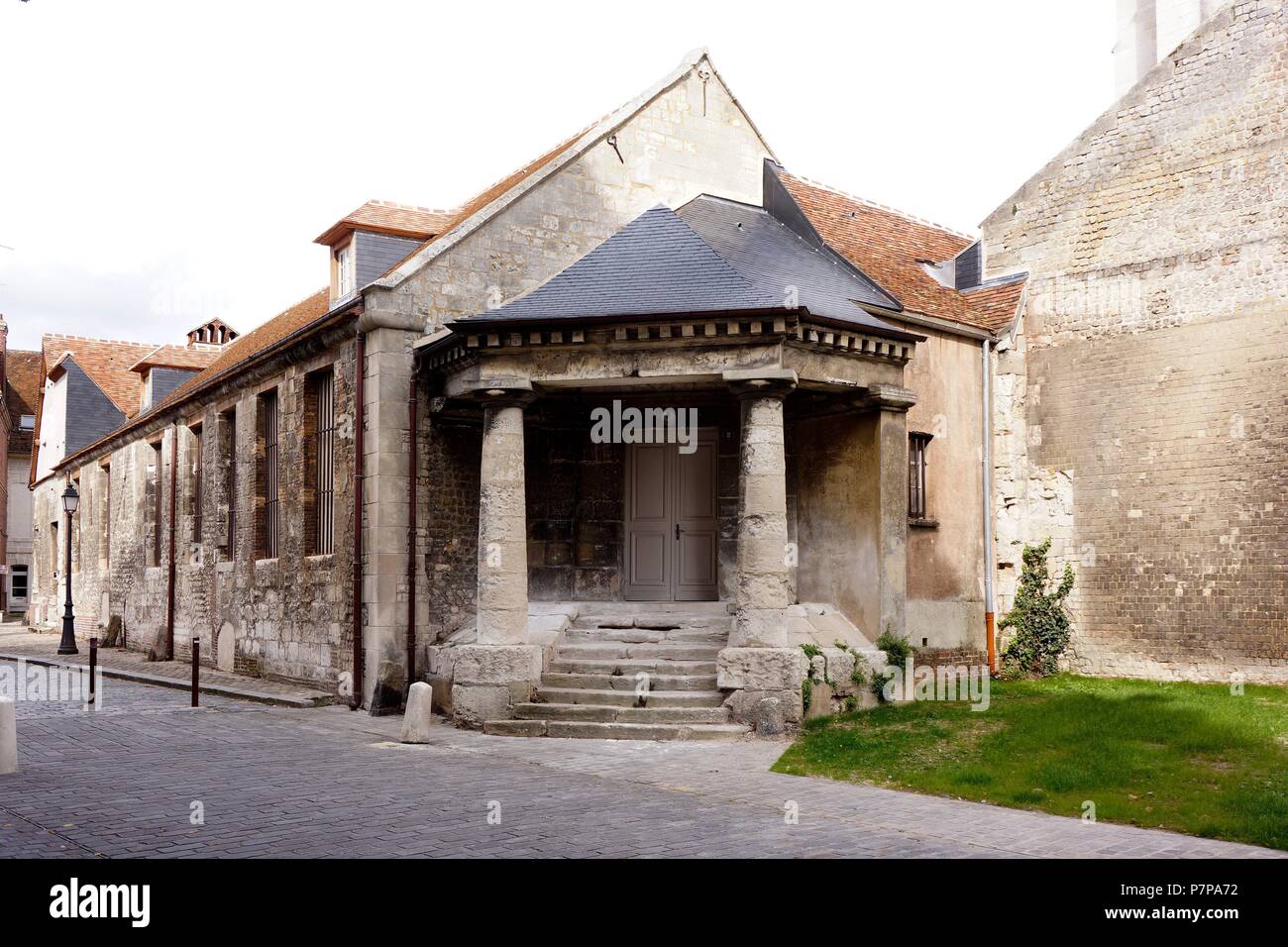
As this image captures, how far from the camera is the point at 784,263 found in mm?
14688

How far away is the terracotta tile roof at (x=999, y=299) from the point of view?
16.8 m

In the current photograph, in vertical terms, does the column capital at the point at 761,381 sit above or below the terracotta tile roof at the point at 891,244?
below

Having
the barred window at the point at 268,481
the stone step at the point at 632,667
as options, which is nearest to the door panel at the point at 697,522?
the stone step at the point at 632,667

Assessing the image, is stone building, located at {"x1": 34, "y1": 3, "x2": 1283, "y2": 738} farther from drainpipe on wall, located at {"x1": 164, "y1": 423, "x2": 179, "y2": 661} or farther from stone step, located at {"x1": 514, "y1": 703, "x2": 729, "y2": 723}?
drainpipe on wall, located at {"x1": 164, "y1": 423, "x2": 179, "y2": 661}

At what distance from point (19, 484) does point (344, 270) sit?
3505 centimetres

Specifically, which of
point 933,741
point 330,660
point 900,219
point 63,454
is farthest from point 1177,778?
point 63,454

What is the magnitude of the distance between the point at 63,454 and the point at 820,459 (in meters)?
25.5

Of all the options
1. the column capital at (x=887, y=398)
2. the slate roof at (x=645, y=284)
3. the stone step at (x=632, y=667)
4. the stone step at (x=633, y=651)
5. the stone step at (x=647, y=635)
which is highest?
the slate roof at (x=645, y=284)

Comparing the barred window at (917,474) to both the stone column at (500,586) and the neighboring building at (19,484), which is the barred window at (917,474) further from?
the neighboring building at (19,484)

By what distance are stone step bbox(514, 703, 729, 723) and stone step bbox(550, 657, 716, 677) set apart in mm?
688

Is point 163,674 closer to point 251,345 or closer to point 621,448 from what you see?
point 251,345

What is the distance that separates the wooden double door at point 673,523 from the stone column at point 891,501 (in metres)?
2.11

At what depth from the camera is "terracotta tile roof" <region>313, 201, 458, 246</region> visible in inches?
630
